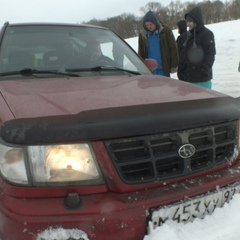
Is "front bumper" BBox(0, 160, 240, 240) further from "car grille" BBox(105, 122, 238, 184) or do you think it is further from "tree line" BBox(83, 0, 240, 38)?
"tree line" BBox(83, 0, 240, 38)

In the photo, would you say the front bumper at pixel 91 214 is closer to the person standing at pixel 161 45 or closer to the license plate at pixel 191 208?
the license plate at pixel 191 208

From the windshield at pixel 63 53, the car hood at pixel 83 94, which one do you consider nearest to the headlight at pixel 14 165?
the car hood at pixel 83 94

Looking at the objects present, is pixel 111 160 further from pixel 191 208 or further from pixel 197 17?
pixel 197 17

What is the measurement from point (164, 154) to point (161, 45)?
3990 millimetres

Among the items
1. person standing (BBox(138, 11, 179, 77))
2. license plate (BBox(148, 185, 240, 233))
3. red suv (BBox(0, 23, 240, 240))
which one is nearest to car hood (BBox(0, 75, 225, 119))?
red suv (BBox(0, 23, 240, 240))

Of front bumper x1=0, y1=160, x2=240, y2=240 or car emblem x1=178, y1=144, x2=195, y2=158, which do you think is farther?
car emblem x1=178, y1=144, x2=195, y2=158

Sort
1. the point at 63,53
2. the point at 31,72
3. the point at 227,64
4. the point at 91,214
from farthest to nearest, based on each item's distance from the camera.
Answer: the point at 227,64
the point at 63,53
the point at 31,72
the point at 91,214

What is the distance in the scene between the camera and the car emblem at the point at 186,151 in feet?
5.80

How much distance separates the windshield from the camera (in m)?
2.75

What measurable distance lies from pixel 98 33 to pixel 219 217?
2.32 m

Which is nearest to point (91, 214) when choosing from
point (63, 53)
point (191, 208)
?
point (191, 208)

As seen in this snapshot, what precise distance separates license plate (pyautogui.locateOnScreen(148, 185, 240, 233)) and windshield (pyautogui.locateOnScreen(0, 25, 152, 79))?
145cm

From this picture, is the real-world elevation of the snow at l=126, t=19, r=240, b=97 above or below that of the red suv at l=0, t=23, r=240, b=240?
below

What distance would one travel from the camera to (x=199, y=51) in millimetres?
4898
